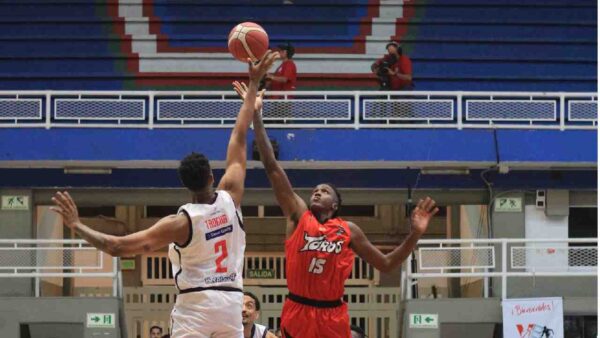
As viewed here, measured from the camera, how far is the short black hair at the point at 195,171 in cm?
768

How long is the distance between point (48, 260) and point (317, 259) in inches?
431

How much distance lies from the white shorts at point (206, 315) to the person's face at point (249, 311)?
2.71 m

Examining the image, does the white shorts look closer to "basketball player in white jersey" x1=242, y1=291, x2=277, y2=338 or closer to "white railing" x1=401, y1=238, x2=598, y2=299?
"basketball player in white jersey" x1=242, y1=291, x2=277, y2=338

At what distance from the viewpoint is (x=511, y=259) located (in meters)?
18.4

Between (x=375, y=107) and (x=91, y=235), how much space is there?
12.2m

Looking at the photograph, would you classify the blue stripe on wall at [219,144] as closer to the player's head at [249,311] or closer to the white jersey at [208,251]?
the player's head at [249,311]

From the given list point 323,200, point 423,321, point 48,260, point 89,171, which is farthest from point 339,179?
point 323,200

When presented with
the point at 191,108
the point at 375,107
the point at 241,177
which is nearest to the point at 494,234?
the point at 375,107

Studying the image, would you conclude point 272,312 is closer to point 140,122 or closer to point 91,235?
point 140,122

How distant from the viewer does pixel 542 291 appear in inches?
744

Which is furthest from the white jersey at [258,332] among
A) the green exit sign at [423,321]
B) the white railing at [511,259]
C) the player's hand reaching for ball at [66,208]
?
the green exit sign at [423,321]

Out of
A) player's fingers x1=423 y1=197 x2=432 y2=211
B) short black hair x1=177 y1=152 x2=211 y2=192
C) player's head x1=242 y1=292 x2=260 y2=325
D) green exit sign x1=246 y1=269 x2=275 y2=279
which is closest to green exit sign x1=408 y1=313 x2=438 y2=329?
green exit sign x1=246 y1=269 x2=275 y2=279

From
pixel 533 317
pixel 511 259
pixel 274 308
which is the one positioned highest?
pixel 511 259

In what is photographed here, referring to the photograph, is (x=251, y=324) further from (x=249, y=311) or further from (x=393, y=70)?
(x=393, y=70)
